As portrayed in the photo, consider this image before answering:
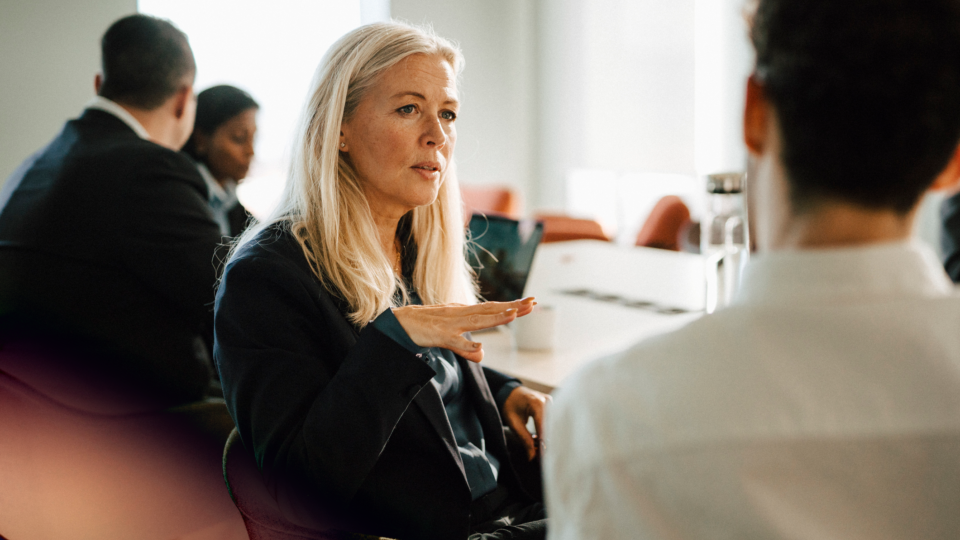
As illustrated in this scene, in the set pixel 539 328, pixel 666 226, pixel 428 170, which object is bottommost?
pixel 666 226

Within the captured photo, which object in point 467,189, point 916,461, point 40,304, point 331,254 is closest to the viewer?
point 916,461

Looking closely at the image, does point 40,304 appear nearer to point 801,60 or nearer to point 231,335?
point 231,335

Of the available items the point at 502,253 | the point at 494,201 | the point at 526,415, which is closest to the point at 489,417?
the point at 526,415

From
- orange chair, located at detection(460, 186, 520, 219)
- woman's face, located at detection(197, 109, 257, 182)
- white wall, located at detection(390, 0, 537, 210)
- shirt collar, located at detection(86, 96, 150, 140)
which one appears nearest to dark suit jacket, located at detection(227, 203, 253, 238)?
woman's face, located at detection(197, 109, 257, 182)

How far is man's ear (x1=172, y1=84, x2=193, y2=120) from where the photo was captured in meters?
2.23

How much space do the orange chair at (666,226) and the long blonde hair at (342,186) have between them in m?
3.00

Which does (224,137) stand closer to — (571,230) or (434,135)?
(434,135)

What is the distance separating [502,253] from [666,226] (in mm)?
2562

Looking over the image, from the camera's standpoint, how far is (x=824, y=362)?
1.78 ft

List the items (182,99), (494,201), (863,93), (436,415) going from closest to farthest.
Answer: (863,93), (436,415), (182,99), (494,201)

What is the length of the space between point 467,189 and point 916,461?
16.9ft

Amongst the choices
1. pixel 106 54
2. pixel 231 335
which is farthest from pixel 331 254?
pixel 106 54

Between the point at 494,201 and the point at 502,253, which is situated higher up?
the point at 502,253

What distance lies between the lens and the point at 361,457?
103cm
